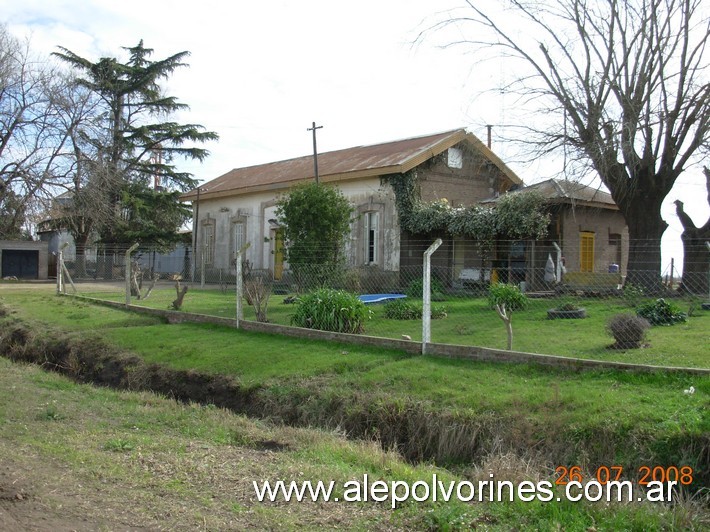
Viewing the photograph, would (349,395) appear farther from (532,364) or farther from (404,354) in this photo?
(532,364)

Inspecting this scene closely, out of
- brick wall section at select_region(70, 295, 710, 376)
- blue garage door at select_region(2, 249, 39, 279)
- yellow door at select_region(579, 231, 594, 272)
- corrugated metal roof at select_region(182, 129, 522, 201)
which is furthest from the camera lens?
blue garage door at select_region(2, 249, 39, 279)

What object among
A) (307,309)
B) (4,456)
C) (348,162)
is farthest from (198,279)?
(4,456)

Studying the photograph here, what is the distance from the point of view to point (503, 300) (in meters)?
13.7

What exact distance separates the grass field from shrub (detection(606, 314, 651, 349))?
1.87 metres

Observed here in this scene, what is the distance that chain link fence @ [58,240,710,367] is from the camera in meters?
10.2

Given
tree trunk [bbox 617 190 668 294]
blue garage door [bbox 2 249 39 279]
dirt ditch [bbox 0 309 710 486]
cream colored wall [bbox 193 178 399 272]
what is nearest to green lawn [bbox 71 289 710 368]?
dirt ditch [bbox 0 309 710 486]

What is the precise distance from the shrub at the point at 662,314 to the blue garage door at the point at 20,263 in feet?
96.6

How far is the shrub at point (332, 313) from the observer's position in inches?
463

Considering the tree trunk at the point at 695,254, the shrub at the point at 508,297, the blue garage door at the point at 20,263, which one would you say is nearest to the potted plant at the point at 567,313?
the shrub at the point at 508,297

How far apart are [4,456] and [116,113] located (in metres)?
35.8

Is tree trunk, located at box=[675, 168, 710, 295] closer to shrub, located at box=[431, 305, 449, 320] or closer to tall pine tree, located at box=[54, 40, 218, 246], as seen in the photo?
shrub, located at box=[431, 305, 449, 320]

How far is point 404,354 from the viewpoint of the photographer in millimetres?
9758

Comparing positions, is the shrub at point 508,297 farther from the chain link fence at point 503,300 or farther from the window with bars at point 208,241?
the window with bars at point 208,241
